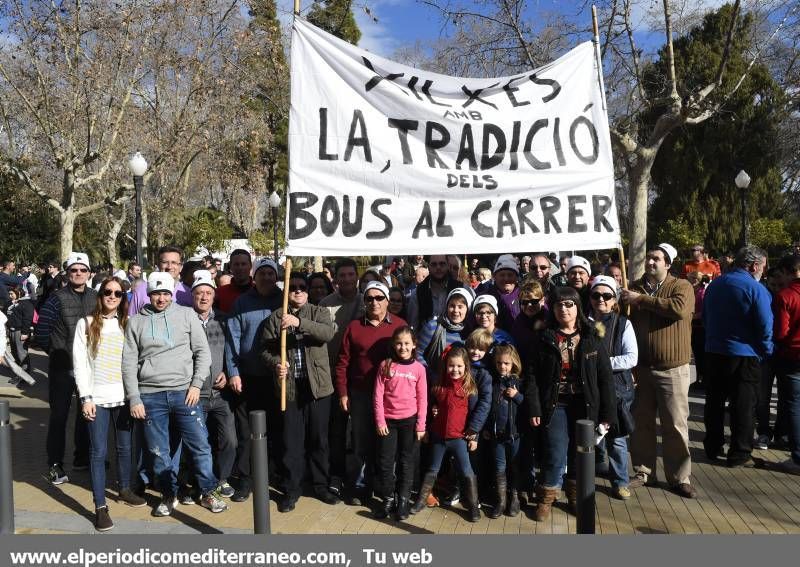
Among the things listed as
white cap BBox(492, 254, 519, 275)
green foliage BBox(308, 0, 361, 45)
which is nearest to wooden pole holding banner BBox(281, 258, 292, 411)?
white cap BBox(492, 254, 519, 275)

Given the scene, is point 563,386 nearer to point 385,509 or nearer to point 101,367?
point 385,509

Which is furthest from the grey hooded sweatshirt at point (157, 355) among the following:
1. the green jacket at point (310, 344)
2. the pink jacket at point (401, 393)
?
the pink jacket at point (401, 393)

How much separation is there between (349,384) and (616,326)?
7.13 feet

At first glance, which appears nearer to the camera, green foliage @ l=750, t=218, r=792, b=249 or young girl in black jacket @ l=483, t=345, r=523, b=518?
young girl in black jacket @ l=483, t=345, r=523, b=518

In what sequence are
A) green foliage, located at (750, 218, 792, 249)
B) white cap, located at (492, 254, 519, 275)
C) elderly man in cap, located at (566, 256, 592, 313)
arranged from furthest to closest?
green foliage, located at (750, 218, 792, 249) < white cap, located at (492, 254, 519, 275) < elderly man in cap, located at (566, 256, 592, 313)

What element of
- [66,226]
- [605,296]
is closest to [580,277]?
[605,296]

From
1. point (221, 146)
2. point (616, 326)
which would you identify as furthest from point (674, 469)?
point (221, 146)

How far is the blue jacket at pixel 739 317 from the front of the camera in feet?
19.9

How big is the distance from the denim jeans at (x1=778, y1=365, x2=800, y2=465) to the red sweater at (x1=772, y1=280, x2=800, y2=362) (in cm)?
12

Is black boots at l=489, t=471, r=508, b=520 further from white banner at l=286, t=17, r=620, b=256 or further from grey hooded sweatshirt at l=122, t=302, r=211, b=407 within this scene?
grey hooded sweatshirt at l=122, t=302, r=211, b=407

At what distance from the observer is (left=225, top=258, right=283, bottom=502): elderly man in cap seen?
18.6ft

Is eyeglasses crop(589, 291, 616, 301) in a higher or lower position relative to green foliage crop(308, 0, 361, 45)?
lower

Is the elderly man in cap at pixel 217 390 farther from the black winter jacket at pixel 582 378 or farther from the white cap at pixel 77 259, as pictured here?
the black winter jacket at pixel 582 378

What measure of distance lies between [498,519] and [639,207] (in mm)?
12671
